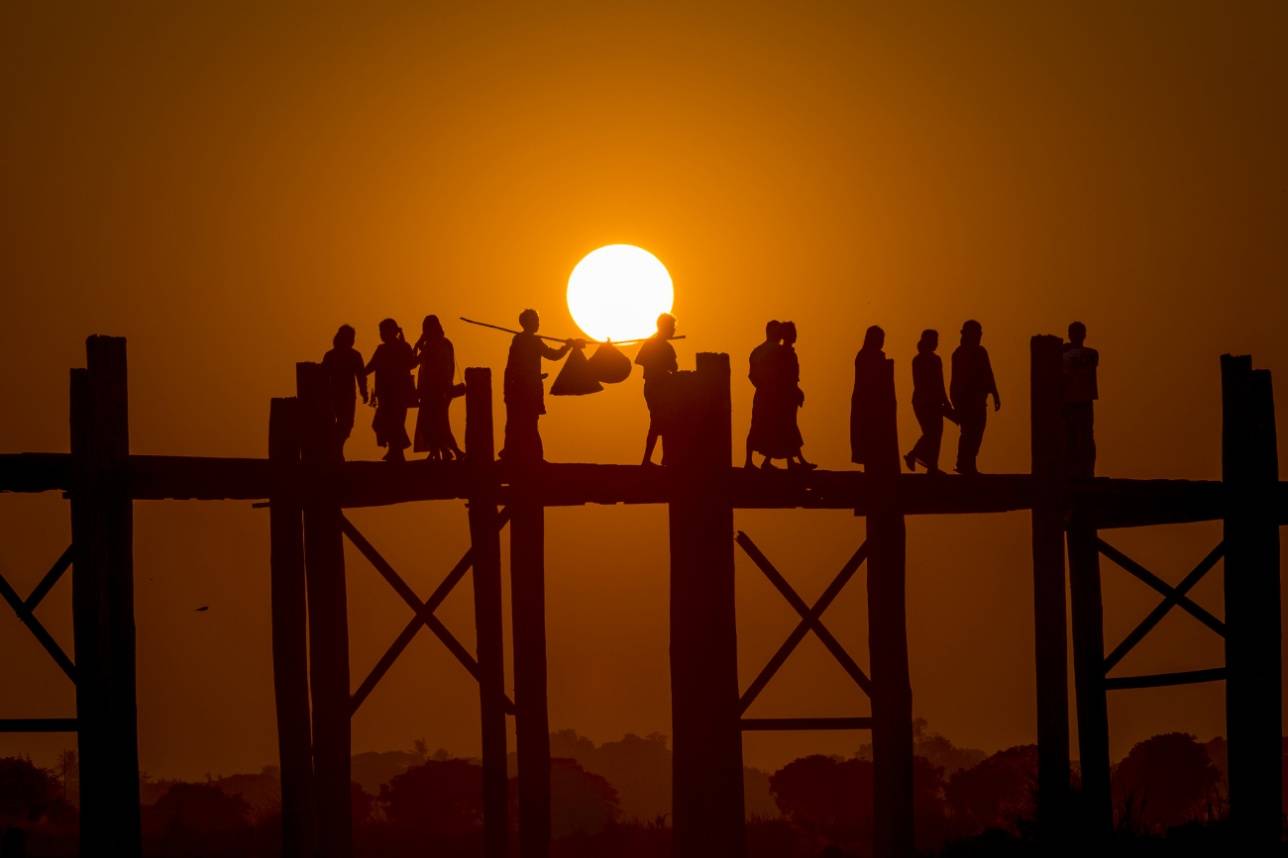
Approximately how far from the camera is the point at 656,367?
15.7 m

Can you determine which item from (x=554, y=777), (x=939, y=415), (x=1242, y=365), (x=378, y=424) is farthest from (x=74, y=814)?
(x=1242, y=365)

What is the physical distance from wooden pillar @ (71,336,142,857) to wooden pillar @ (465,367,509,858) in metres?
2.46

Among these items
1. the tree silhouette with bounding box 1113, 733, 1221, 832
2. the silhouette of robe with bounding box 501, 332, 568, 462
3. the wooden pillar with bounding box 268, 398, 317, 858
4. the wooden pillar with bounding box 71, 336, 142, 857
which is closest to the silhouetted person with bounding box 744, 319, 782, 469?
the silhouette of robe with bounding box 501, 332, 568, 462

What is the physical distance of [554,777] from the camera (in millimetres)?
32062

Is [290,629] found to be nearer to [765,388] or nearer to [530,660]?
[530,660]

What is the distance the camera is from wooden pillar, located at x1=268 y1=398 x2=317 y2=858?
48.1 ft

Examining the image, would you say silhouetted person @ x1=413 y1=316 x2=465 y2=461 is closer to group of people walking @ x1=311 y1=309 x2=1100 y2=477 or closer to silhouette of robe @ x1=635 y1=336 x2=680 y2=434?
group of people walking @ x1=311 y1=309 x2=1100 y2=477

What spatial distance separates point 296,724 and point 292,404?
2.31 m

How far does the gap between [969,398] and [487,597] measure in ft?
14.1

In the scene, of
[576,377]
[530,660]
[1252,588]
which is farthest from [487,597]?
[1252,588]

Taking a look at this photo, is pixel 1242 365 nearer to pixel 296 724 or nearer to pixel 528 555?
pixel 528 555

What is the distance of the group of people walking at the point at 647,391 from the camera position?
50.4ft

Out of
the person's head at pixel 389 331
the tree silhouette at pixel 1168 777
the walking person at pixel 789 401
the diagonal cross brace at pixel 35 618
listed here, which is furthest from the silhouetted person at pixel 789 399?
the tree silhouette at pixel 1168 777

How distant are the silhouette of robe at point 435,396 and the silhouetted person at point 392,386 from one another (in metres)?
0.09
